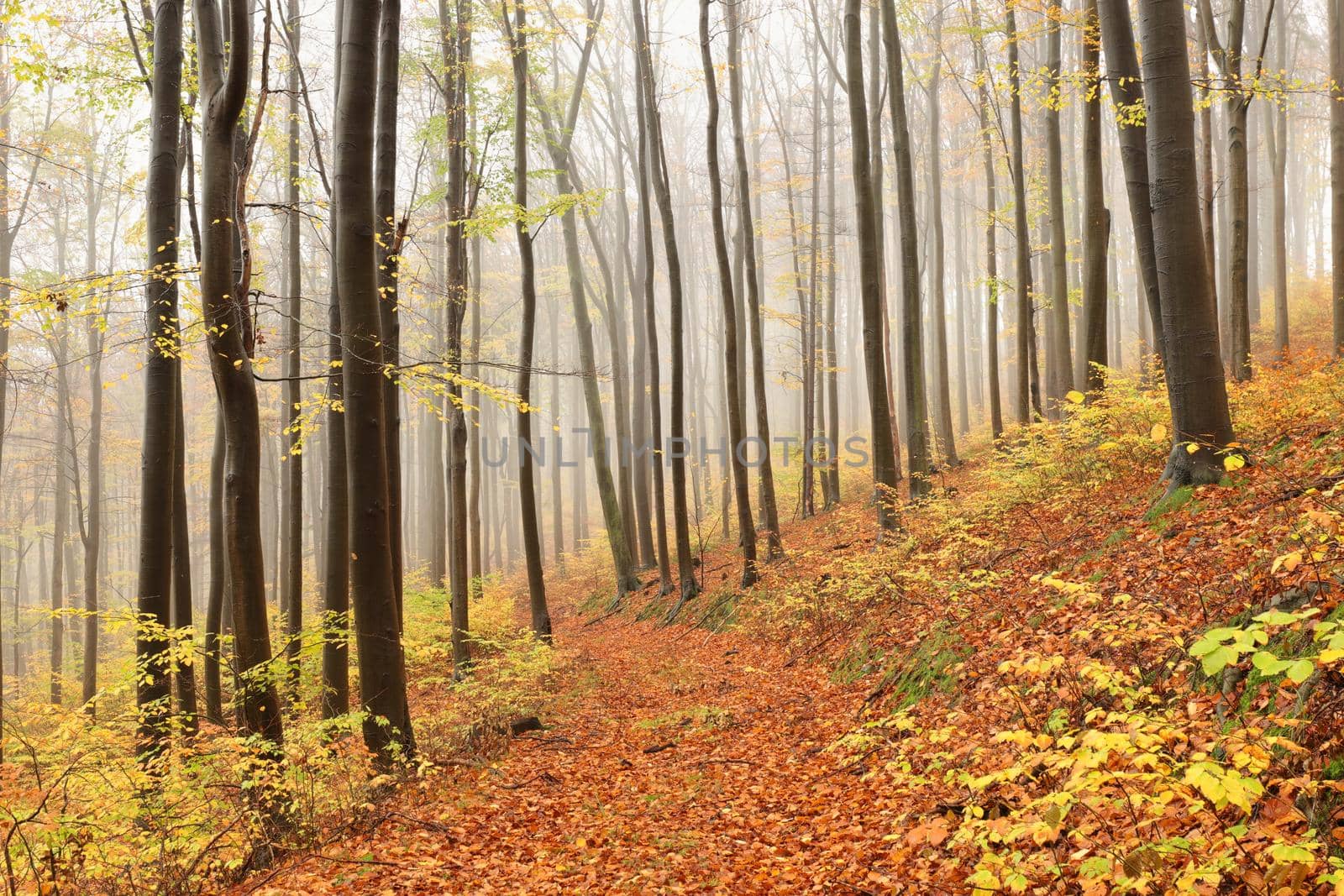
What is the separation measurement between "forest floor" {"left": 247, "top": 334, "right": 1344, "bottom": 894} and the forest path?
0.09 ft

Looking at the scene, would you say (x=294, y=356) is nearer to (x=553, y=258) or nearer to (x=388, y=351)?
(x=388, y=351)

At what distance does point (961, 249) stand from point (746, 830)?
1209 inches

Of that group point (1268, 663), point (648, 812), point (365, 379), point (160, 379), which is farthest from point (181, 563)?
point (1268, 663)

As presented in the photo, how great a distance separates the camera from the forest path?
Result: 421 centimetres

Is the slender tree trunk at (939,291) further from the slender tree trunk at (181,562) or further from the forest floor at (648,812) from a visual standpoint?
the slender tree trunk at (181,562)

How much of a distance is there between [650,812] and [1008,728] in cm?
251

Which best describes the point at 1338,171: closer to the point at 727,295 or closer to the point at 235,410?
the point at 727,295

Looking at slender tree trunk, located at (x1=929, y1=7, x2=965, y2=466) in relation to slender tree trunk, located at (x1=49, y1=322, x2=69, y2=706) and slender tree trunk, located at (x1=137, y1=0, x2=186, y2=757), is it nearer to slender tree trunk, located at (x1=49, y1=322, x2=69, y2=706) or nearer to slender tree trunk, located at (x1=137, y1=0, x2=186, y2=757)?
slender tree trunk, located at (x1=137, y1=0, x2=186, y2=757)

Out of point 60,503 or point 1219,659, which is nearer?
point 1219,659

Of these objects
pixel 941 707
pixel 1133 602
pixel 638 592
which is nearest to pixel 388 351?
pixel 941 707

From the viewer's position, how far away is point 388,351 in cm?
748

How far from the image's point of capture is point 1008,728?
14.8 ft

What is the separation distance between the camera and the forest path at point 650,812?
4.21 meters

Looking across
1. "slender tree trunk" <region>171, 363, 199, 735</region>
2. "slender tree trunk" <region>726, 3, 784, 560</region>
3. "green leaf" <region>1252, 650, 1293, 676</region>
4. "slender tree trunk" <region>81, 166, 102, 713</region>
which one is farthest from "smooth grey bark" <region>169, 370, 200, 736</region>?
"slender tree trunk" <region>726, 3, 784, 560</region>
